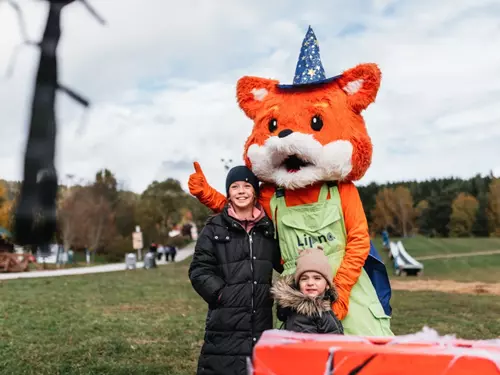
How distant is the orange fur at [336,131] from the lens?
2.81 m

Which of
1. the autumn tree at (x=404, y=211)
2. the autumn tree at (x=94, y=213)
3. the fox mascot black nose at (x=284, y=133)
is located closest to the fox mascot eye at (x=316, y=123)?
the fox mascot black nose at (x=284, y=133)

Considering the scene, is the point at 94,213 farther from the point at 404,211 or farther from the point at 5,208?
the point at 404,211

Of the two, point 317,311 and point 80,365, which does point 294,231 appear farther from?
point 80,365

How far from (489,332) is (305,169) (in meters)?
5.32

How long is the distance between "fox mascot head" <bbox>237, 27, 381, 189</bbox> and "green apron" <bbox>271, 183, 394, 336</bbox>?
148 millimetres

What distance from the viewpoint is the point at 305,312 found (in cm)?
239

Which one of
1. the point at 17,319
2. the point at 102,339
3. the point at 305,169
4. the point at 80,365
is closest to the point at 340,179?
the point at 305,169

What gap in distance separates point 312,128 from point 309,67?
437 millimetres

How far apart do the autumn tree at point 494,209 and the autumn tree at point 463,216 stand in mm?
980

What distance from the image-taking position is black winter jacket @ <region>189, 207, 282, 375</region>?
2.70 metres

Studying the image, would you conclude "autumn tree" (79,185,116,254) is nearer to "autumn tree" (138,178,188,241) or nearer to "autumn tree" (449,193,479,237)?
"autumn tree" (138,178,188,241)

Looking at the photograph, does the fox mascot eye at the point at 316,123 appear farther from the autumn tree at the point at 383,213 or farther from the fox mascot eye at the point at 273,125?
the autumn tree at the point at 383,213

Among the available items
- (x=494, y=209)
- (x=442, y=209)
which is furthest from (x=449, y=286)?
(x=442, y=209)

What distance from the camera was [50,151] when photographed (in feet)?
2.33
